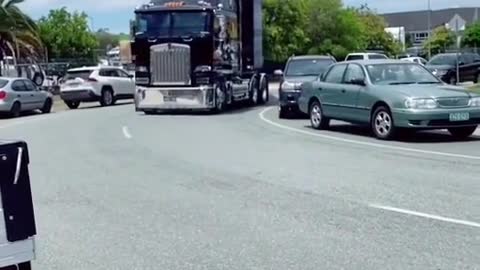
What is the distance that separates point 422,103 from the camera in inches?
613

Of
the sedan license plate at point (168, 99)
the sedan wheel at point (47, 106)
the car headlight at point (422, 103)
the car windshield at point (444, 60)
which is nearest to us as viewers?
the car headlight at point (422, 103)

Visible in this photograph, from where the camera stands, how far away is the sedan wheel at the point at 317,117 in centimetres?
1908

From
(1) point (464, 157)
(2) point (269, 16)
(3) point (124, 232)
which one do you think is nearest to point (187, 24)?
(1) point (464, 157)

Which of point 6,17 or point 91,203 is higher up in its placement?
point 6,17

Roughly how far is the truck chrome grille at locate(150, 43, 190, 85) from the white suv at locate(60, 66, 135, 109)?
30.1 ft

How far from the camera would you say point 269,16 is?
67.3 meters

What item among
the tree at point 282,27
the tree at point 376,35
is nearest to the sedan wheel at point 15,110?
the tree at point 282,27

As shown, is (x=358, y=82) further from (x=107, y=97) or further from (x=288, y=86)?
(x=107, y=97)

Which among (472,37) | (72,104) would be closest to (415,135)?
(72,104)

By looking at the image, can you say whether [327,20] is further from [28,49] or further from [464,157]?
[464,157]

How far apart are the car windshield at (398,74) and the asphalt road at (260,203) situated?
1154 mm

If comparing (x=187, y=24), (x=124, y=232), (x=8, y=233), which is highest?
(x=187, y=24)

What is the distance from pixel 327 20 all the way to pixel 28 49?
107ft

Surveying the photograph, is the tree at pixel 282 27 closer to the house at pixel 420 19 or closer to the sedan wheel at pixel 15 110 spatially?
the sedan wheel at pixel 15 110
